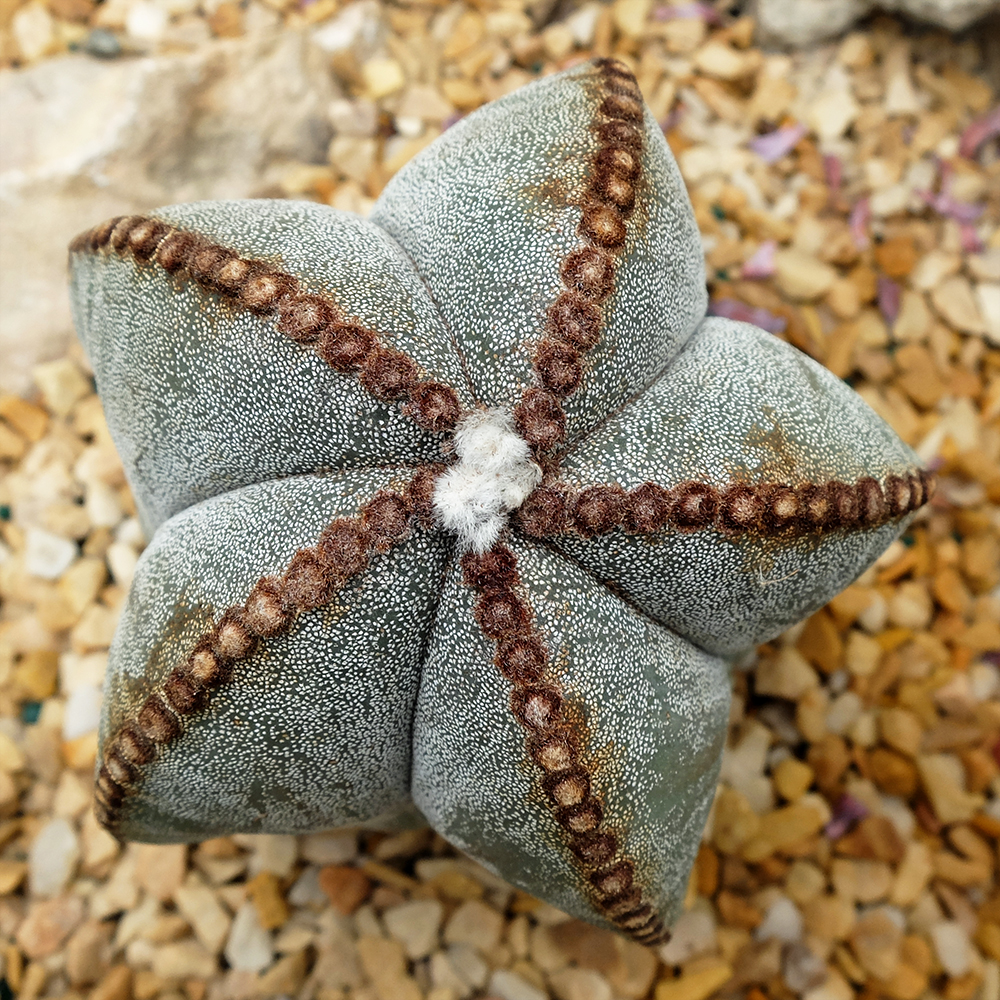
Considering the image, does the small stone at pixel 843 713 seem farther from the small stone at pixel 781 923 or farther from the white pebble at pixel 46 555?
the white pebble at pixel 46 555

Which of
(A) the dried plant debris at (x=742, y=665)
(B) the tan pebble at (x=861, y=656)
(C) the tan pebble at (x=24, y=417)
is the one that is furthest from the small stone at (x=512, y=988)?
(C) the tan pebble at (x=24, y=417)

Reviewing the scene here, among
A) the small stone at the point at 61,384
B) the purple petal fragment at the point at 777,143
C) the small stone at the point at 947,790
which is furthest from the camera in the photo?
the purple petal fragment at the point at 777,143

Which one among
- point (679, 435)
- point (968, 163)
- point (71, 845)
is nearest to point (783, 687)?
point (679, 435)

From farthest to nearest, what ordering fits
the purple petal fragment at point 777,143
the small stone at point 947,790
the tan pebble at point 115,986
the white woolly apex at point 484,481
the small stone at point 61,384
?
1. the purple petal fragment at point 777,143
2. the small stone at point 61,384
3. the small stone at point 947,790
4. the tan pebble at point 115,986
5. the white woolly apex at point 484,481

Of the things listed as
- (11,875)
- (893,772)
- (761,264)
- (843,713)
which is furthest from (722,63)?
(11,875)

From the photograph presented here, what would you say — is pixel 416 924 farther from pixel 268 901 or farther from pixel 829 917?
pixel 829 917

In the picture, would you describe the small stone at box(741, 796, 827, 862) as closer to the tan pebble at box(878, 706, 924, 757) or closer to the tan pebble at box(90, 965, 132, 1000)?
the tan pebble at box(878, 706, 924, 757)
